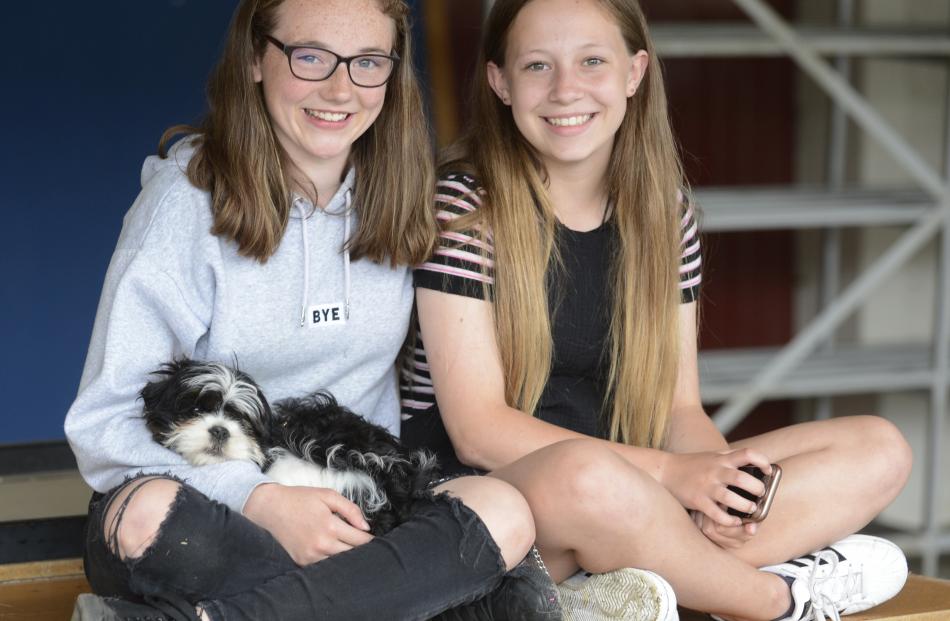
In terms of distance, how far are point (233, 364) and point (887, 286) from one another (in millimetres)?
2848

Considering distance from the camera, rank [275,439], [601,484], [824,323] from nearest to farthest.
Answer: [601,484], [275,439], [824,323]

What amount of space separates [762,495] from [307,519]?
0.74 meters

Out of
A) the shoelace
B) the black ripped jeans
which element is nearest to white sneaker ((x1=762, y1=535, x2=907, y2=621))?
the shoelace

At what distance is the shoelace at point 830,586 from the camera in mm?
2107

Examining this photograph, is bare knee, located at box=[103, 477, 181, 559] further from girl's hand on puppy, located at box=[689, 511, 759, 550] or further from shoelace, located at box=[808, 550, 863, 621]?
shoelace, located at box=[808, 550, 863, 621]

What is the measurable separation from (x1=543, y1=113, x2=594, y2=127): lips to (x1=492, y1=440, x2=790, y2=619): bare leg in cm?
66

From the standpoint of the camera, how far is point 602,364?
2461 millimetres

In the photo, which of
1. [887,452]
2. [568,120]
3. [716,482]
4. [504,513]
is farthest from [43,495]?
[887,452]

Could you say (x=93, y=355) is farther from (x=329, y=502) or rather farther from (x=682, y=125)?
(x=682, y=125)

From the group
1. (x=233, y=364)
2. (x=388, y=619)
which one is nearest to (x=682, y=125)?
(x=233, y=364)

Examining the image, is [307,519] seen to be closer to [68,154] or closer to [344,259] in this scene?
[344,259]

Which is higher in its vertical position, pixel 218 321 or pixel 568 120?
pixel 568 120

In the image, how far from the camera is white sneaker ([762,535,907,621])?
2.11 metres

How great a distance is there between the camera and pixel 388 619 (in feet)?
5.99
